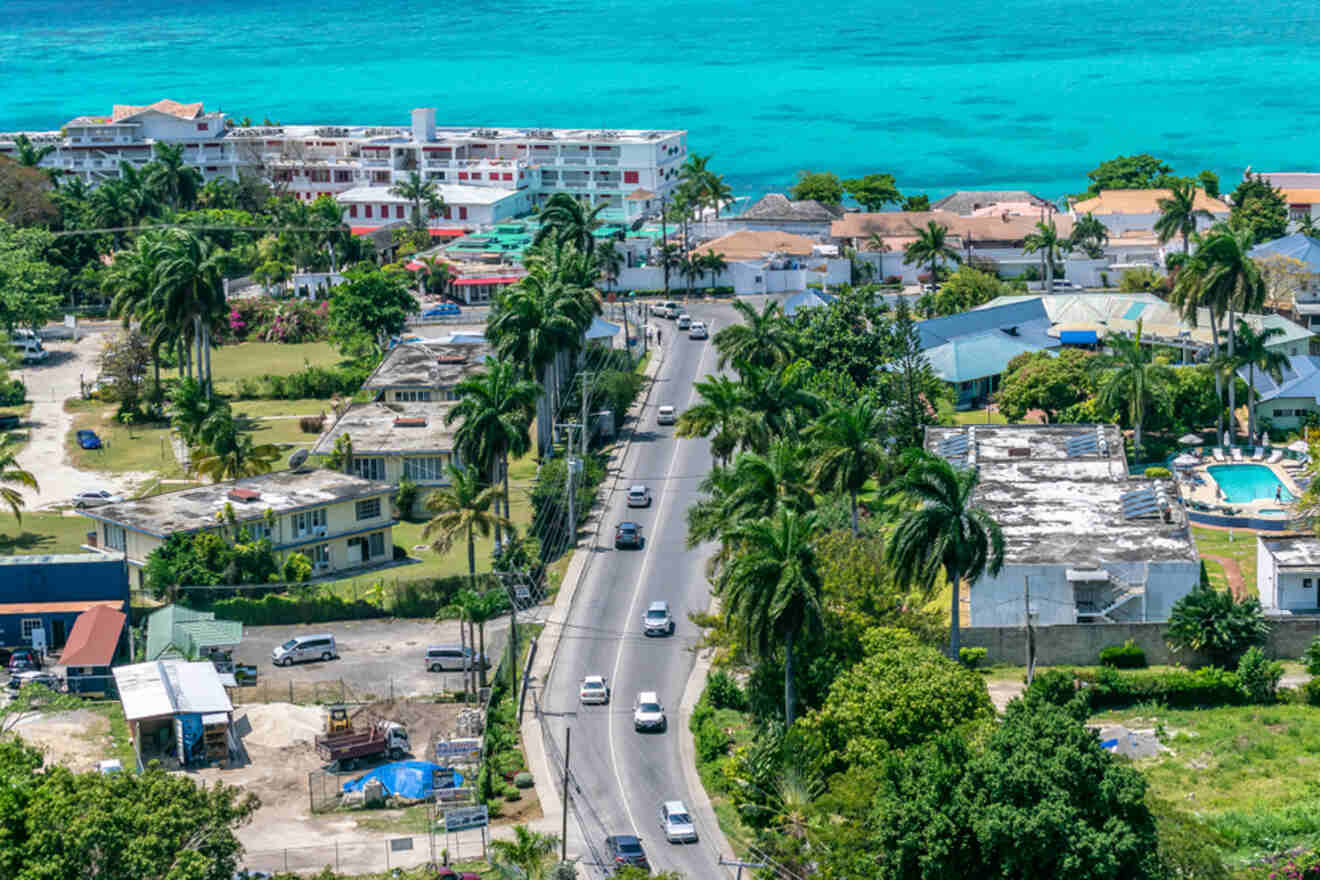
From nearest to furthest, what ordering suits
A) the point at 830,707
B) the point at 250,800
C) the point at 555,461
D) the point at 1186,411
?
1. the point at 250,800
2. the point at 830,707
3. the point at 555,461
4. the point at 1186,411

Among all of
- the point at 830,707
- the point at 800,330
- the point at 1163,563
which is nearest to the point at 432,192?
the point at 800,330

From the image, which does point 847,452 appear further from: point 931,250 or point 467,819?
point 931,250

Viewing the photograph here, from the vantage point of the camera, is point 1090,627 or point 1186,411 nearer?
point 1090,627

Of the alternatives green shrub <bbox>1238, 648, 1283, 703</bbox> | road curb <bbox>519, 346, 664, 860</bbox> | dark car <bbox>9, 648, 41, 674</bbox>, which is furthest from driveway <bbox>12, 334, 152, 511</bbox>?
green shrub <bbox>1238, 648, 1283, 703</bbox>

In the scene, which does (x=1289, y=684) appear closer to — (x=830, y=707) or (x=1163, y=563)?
(x=1163, y=563)

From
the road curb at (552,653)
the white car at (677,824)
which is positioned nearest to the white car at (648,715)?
the road curb at (552,653)

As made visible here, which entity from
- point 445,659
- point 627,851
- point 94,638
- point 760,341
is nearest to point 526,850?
point 627,851

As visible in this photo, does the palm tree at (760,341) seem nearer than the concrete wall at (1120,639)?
No

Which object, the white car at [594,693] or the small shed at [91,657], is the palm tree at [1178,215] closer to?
the white car at [594,693]
